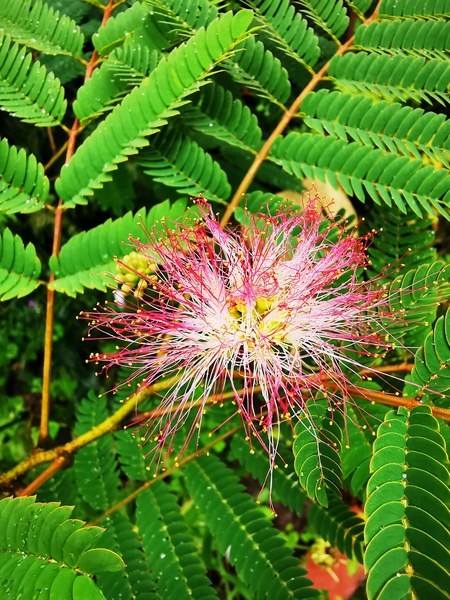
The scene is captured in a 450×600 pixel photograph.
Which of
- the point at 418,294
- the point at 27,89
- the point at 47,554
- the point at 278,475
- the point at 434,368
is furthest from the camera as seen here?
the point at 278,475

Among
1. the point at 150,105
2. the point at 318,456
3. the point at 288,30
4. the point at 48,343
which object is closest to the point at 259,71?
the point at 288,30

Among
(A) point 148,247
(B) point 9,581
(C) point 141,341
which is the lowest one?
(B) point 9,581

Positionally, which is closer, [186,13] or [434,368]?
[434,368]

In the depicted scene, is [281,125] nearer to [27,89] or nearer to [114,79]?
[114,79]

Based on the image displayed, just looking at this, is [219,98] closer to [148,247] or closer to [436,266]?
[148,247]

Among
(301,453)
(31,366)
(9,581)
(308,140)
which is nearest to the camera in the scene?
(9,581)

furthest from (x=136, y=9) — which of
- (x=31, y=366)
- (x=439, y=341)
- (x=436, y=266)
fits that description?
(x=31, y=366)
